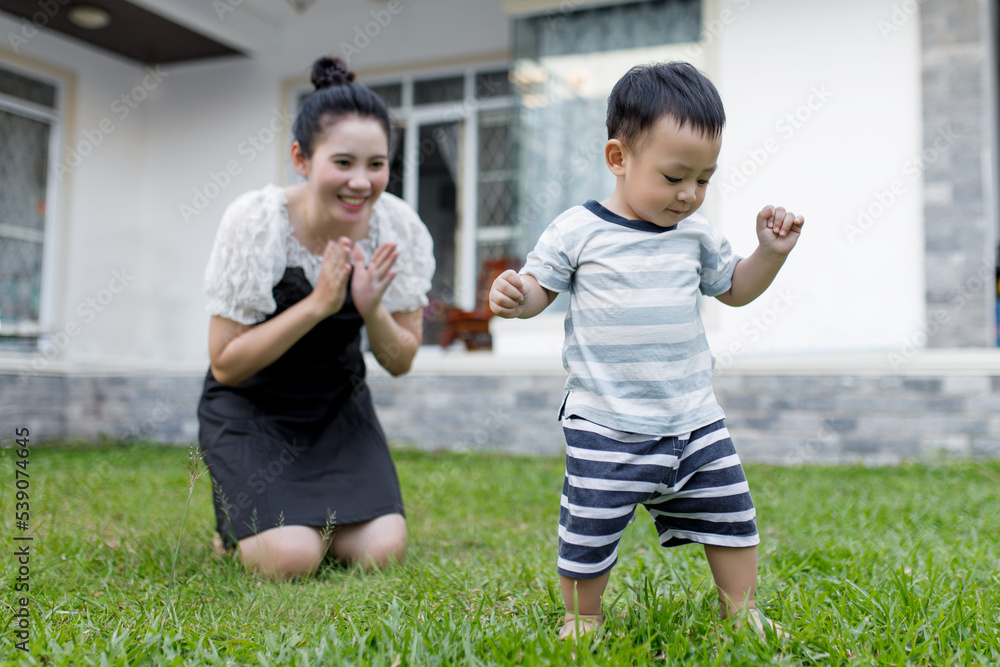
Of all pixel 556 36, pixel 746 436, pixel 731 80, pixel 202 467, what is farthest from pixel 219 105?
pixel 202 467

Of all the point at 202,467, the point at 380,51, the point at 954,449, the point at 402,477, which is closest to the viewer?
the point at 202,467

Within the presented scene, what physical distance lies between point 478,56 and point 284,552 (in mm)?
5797

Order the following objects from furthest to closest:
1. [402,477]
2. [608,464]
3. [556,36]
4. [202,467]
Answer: [556,36]
[402,477]
[202,467]
[608,464]

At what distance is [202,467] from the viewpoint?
198 centimetres

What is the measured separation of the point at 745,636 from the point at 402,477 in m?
2.83

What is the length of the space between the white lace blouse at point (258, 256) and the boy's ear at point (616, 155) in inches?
40.2

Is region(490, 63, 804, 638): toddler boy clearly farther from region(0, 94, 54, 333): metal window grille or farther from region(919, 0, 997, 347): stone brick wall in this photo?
region(0, 94, 54, 333): metal window grille

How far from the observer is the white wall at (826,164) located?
5090 mm

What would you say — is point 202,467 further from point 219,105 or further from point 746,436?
point 219,105

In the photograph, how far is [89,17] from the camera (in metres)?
6.84

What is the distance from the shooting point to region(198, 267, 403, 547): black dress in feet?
7.82

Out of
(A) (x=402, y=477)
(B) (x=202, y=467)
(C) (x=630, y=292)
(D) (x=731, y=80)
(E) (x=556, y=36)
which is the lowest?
(A) (x=402, y=477)

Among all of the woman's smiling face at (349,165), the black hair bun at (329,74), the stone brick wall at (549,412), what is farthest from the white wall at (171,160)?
the woman's smiling face at (349,165)

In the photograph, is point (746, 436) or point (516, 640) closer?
point (516, 640)
